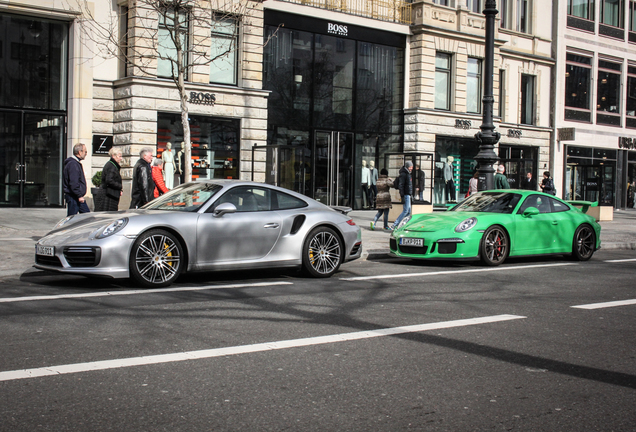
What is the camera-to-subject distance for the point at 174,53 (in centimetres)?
2212

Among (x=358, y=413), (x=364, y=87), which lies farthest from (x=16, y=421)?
(x=364, y=87)

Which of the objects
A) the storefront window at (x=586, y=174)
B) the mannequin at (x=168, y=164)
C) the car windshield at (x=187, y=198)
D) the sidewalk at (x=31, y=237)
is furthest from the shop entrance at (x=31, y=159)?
the storefront window at (x=586, y=174)

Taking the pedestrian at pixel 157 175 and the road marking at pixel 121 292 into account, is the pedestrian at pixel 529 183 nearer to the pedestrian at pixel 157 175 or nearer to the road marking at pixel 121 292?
the pedestrian at pixel 157 175

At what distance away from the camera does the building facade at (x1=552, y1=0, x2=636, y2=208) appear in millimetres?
34938

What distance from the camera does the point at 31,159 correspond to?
21516 mm

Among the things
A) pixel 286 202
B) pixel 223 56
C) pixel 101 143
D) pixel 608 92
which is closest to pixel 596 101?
pixel 608 92

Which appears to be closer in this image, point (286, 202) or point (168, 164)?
point (286, 202)

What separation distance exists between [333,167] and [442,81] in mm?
6454

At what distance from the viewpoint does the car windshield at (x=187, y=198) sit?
9.20 meters

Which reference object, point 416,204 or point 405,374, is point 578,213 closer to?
point 416,204

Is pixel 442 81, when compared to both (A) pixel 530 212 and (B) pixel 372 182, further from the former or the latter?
(A) pixel 530 212

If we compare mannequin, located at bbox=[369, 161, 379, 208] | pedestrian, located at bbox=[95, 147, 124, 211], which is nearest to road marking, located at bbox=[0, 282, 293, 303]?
pedestrian, located at bbox=[95, 147, 124, 211]

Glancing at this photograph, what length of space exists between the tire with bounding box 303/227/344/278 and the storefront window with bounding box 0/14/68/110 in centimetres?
1478

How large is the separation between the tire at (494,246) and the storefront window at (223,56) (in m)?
13.4
